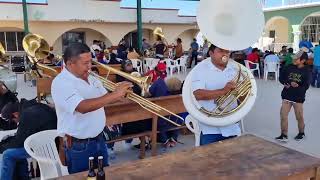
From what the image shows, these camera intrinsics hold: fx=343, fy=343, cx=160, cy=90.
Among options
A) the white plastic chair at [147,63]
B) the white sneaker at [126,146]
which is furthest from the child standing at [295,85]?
the white plastic chair at [147,63]

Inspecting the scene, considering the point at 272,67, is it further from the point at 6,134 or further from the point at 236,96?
the point at 6,134

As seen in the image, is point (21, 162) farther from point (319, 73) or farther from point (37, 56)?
point (319, 73)

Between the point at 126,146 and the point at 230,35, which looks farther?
the point at 126,146

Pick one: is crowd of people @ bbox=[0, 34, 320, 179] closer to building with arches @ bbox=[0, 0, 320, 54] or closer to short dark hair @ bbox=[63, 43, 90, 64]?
short dark hair @ bbox=[63, 43, 90, 64]

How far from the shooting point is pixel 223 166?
2.17 metres

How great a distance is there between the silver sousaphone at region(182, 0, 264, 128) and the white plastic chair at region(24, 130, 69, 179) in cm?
117

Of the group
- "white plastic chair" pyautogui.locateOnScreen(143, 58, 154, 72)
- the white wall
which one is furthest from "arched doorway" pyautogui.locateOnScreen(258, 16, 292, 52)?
"white plastic chair" pyautogui.locateOnScreen(143, 58, 154, 72)

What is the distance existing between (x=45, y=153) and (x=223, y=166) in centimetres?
169

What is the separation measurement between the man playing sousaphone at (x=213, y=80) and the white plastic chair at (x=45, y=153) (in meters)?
1.22

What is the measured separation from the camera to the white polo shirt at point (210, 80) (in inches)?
110

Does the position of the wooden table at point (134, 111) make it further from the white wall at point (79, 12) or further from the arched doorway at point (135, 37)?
the arched doorway at point (135, 37)

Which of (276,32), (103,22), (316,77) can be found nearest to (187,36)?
(276,32)

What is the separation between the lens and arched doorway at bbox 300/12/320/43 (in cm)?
1962

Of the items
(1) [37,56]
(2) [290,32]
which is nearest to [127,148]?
(1) [37,56]
